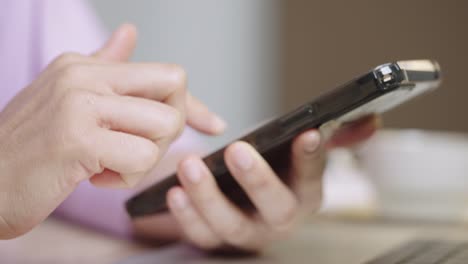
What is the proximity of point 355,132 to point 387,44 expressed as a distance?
146 centimetres

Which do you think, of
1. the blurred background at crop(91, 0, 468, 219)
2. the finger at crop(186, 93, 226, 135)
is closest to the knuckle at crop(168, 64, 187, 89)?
the finger at crop(186, 93, 226, 135)

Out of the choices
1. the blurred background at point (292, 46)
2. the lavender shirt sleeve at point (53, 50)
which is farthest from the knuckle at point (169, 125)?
the blurred background at point (292, 46)

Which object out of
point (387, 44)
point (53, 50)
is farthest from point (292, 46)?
point (53, 50)

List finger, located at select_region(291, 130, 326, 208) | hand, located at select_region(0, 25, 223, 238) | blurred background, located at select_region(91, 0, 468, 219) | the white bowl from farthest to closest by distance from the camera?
blurred background, located at select_region(91, 0, 468, 219)
the white bowl
finger, located at select_region(291, 130, 326, 208)
hand, located at select_region(0, 25, 223, 238)

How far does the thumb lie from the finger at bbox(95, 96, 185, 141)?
5.7 inches

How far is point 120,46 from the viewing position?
0.58 metres

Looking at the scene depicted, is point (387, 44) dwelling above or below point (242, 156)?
above

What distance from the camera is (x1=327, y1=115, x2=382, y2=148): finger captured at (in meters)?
0.60

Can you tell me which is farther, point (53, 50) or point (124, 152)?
point (53, 50)

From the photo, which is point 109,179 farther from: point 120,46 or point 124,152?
point 120,46

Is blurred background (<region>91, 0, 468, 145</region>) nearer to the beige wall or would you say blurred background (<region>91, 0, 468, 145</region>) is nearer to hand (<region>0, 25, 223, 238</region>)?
the beige wall

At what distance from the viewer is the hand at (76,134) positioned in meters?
0.41

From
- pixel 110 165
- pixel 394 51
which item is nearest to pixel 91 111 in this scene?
pixel 110 165

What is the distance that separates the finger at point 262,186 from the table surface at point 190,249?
0.04m
